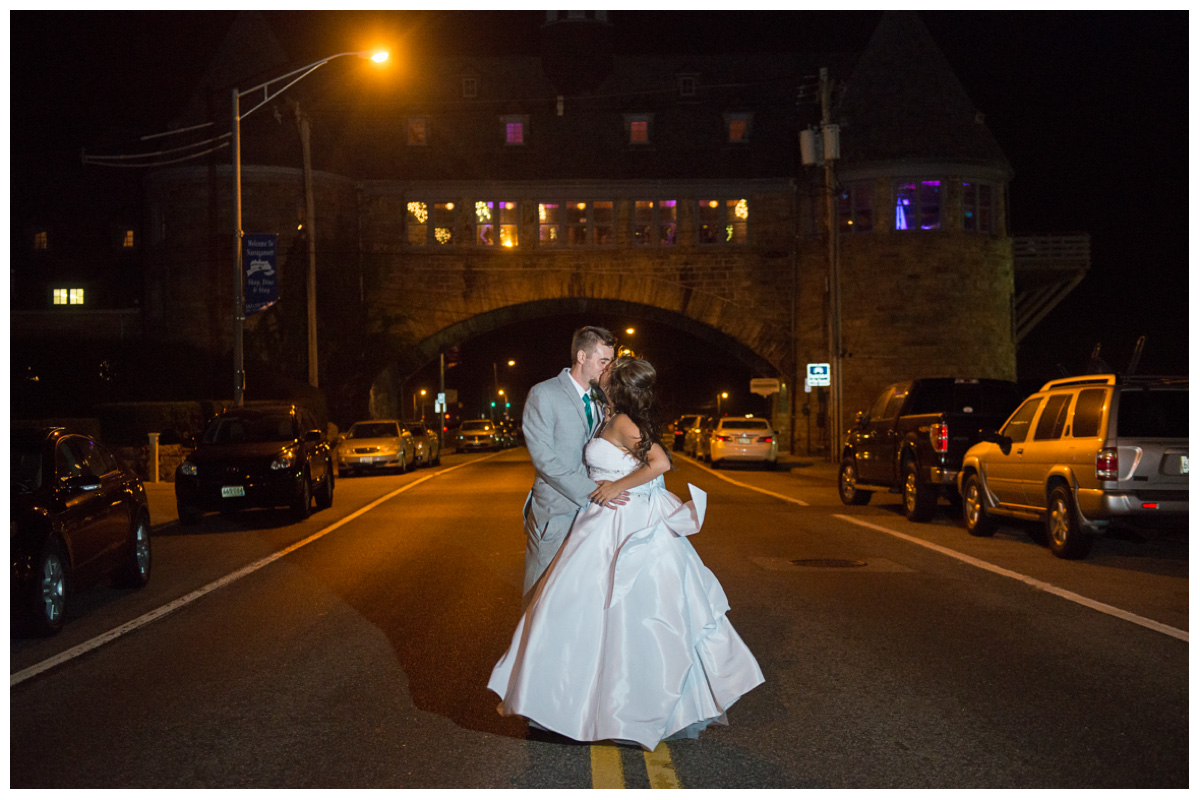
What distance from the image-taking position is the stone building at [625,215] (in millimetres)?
40562

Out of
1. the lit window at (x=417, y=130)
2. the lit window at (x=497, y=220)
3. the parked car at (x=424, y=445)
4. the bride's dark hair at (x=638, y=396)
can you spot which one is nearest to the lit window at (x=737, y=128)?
the lit window at (x=497, y=220)

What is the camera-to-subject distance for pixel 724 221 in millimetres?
43094

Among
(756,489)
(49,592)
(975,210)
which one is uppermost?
(975,210)

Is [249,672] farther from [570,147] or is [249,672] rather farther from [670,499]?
[570,147]

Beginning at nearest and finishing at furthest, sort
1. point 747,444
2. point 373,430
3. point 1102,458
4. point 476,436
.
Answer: point 1102,458
point 373,430
point 747,444
point 476,436

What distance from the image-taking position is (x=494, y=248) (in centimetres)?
4278

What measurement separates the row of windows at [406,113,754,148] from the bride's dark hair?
39.9m

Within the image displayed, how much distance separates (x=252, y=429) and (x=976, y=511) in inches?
425

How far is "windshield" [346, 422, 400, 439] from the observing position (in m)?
30.7

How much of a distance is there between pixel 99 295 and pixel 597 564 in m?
56.9

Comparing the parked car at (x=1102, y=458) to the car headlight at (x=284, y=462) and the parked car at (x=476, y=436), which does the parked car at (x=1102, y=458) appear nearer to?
the car headlight at (x=284, y=462)

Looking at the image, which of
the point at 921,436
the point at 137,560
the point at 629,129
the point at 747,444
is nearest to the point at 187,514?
the point at 137,560

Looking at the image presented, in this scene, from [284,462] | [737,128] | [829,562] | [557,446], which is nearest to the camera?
[557,446]

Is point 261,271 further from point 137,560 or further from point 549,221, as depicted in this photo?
point 137,560
